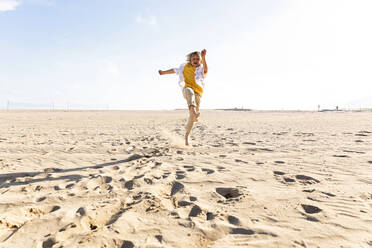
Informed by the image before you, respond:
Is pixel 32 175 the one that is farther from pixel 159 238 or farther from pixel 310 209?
pixel 310 209

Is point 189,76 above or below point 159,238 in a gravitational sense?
above

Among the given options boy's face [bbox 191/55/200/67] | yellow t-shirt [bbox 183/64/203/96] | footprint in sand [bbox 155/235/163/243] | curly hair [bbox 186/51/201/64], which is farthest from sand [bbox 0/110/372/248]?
curly hair [bbox 186/51/201/64]

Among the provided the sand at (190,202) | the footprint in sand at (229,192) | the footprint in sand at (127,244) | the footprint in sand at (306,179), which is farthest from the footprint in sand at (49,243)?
the footprint in sand at (306,179)

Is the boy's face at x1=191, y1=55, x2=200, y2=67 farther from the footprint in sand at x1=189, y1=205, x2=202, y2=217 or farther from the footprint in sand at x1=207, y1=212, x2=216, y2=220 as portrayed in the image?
the footprint in sand at x1=207, y1=212, x2=216, y2=220

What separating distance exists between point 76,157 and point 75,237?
10.6 ft

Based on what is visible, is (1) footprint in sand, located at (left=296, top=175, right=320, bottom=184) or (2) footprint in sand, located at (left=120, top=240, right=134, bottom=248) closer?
(2) footprint in sand, located at (left=120, top=240, right=134, bottom=248)

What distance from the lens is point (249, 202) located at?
2223 mm

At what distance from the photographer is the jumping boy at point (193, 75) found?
5.26m

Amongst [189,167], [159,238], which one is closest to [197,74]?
[189,167]

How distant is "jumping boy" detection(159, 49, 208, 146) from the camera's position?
17.3 ft

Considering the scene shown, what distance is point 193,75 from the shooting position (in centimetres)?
539

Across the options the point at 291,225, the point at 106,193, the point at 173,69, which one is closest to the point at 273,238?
the point at 291,225

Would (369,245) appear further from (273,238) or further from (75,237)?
(75,237)

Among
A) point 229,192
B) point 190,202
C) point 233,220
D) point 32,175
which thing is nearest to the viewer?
point 233,220
